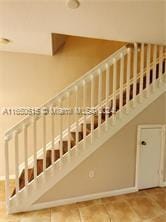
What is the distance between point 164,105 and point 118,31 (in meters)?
1.62

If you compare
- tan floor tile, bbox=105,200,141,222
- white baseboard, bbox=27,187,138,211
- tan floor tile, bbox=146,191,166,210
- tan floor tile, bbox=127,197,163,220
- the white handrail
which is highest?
the white handrail

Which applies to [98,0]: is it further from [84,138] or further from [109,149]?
[109,149]

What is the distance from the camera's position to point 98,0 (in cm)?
206

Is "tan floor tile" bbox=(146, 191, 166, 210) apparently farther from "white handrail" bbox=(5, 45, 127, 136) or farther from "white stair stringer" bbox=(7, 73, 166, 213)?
"white handrail" bbox=(5, 45, 127, 136)

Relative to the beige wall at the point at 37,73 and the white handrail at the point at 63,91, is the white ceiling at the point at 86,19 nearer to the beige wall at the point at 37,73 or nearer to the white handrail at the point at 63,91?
the white handrail at the point at 63,91

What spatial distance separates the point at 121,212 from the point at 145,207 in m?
0.44

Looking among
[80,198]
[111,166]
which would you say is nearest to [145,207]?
[111,166]

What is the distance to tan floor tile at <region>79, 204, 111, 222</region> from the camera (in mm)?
2662

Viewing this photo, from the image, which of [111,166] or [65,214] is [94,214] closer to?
[65,214]

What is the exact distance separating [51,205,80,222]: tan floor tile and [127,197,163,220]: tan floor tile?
2.99 ft

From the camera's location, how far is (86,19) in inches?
93.0

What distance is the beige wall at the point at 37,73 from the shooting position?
385 cm

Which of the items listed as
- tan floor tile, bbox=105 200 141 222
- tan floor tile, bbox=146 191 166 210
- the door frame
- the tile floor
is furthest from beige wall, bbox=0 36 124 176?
tan floor tile, bbox=146 191 166 210

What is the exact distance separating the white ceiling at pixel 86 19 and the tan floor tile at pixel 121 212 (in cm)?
261
